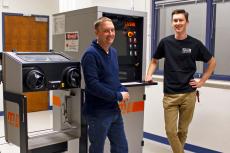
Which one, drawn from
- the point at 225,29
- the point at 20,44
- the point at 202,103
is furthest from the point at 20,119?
the point at 20,44

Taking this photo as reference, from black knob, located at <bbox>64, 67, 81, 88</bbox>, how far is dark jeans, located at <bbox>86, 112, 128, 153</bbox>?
0.90 feet

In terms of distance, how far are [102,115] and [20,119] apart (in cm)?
59

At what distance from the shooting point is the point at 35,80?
81.4 inches

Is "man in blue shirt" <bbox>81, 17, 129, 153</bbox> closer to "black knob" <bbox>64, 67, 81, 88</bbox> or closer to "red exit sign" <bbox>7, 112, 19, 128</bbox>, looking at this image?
"black knob" <bbox>64, 67, 81, 88</bbox>

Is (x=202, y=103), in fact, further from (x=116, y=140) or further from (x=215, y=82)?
(x=116, y=140)

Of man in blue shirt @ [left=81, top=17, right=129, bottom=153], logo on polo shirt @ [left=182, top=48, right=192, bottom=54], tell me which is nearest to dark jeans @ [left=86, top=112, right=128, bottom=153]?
man in blue shirt @ [left=81, top=17, right=129, bottom=153]

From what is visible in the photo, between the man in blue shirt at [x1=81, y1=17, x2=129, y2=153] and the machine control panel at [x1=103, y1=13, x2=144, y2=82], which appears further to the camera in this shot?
the machine control panel at [x1=103, y1=13, x2=144, y2=82]

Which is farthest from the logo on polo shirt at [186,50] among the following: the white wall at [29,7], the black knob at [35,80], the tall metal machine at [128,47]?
the white wall at [29,7]

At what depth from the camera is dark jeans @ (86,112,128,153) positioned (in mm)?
2289

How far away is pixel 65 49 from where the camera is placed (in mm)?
3084

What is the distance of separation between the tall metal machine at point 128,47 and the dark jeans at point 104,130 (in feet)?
1.49

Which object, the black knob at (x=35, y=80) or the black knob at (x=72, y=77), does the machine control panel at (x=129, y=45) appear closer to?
the black knob at (x=72, y=77)

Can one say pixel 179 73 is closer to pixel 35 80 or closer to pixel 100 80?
pixel 100 80

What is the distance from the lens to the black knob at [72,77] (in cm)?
227
